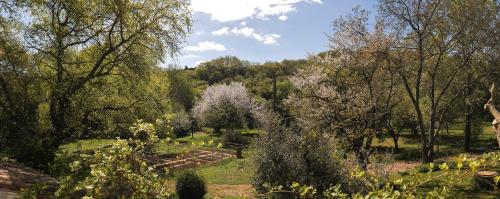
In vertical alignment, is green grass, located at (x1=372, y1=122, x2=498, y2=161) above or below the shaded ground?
below

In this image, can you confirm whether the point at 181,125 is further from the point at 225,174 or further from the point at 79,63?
the point at 79,63

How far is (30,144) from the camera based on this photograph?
13.4m

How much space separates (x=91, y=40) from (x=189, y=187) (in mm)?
8167

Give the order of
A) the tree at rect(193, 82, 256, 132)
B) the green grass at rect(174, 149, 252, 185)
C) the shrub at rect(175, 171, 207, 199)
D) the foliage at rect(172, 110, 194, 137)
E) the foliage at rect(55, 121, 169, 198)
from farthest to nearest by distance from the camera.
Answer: the tree at rect(193, 82, 256, 132) < the foliage at rect(172, 110, 194, 137) < the green grass at rect(174, 149, 252, 185) < the shrub at rect(175, 171, 207, 199) < the foliage at rect(55, 121, 169, 198)

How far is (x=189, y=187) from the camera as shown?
15945 mm

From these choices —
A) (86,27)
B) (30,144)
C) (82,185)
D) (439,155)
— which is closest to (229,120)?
(439,155)

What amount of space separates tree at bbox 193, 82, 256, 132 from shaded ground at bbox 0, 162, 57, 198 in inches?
1643

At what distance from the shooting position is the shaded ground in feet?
28.3

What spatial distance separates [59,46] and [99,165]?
13971 millimetres

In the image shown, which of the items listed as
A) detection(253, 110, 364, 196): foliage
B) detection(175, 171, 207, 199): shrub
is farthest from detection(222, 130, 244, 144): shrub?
detection(253, 110, 364, 196): foliage

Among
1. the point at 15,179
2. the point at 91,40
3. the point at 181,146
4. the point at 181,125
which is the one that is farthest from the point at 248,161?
the point at 181,125

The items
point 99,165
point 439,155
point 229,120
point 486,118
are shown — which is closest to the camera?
point 99,165

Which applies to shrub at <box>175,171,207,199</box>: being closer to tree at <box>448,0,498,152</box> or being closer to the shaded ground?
the shaded ground

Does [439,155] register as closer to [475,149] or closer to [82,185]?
[475,149]
